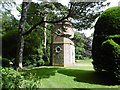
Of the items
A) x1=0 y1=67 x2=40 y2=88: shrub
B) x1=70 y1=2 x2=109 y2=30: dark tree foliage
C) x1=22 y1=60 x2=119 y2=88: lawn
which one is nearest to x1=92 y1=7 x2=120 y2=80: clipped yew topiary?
x1=70 y1=2 x2=109 y2=30: dark tree foliage

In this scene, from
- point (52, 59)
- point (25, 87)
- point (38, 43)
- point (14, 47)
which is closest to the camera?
point (25, 87)

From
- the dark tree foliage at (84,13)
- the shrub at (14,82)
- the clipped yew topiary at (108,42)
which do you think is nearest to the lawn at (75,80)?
the clipped yew topiary at (108,42)

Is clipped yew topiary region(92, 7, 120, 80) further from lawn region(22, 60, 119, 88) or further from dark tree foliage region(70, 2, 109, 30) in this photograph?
lawn region(22, 60, 119, 88)

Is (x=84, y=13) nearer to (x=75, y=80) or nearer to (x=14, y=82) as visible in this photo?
(x=75, y=80)

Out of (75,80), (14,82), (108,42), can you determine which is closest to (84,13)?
(108,42)

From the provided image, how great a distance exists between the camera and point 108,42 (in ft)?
23.5

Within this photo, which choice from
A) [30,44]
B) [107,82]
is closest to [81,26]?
[107,82]

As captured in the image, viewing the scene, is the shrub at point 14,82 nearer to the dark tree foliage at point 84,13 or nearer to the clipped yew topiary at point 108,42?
the clipped yew topiary at point 108,42

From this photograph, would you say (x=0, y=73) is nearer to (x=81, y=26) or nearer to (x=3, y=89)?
(x=3, y=89)

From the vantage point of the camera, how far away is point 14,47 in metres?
12.3

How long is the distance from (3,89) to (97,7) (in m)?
7.88

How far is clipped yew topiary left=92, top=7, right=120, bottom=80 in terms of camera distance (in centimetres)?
695

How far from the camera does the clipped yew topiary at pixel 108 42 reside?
6.95 meters

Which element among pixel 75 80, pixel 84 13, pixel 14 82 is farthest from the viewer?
pixel 84 13
